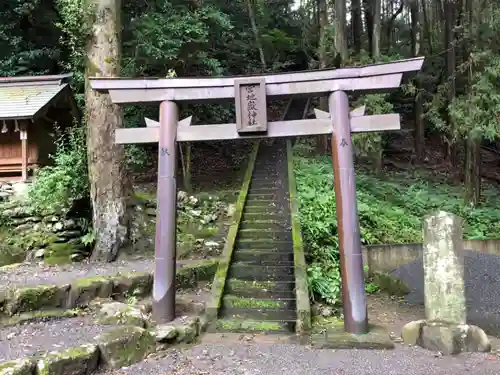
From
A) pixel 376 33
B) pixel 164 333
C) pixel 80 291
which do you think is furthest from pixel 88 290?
pixel 376 33

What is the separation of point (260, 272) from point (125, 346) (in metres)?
3.73

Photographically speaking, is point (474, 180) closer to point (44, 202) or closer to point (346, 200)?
point (346, 200)

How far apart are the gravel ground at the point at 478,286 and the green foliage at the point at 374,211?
1.31 meters

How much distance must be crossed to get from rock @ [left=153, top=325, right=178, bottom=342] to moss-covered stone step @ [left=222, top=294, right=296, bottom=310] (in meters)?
1.61

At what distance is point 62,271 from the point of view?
8359 mm

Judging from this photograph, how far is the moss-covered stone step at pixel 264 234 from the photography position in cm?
965

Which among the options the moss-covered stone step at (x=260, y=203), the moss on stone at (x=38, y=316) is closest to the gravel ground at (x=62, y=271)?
the moss on stone at (x=38, y=316)

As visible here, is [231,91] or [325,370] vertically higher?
[231,91]

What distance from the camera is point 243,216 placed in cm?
1074

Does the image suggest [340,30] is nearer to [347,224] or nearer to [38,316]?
[347,224]

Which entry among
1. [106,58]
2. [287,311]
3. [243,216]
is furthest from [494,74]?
[106,58]

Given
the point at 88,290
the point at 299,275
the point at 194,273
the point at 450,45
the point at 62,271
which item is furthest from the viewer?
the point at 450,45

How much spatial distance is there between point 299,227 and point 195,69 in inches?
279

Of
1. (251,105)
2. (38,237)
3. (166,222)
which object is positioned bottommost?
(38,237)
